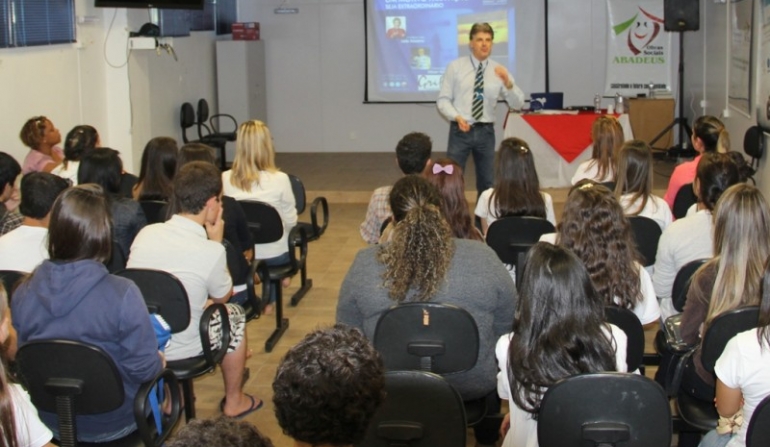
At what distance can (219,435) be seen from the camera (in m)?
1.35

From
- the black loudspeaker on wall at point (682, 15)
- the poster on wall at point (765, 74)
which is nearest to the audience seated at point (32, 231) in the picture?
the poster on wall at point (765, 74)

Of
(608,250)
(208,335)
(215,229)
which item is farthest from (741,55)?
(208,335)

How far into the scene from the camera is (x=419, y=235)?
9.95 ft

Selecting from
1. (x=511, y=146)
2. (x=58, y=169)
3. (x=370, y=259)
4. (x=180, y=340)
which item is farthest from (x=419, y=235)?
(x=58, y=169)

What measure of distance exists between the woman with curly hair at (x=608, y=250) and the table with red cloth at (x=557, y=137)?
5.85m

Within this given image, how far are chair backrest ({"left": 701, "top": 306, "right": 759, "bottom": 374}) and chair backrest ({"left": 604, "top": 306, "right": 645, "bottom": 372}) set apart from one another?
0.26m

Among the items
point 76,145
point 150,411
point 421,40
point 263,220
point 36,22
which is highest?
point 421,40

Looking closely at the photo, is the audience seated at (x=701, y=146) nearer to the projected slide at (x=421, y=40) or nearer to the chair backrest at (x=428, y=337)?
the chair backrest at (x=428, y=337)

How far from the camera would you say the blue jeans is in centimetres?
715

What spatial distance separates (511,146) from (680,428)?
5.95ft

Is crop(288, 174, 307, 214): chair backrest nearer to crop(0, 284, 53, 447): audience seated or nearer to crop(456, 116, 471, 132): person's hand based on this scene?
crop(456, 116, 471, 132): person's hand

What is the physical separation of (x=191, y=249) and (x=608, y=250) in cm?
156

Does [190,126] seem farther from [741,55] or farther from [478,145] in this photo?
[741,55]

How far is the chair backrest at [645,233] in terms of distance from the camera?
4.38 meters
